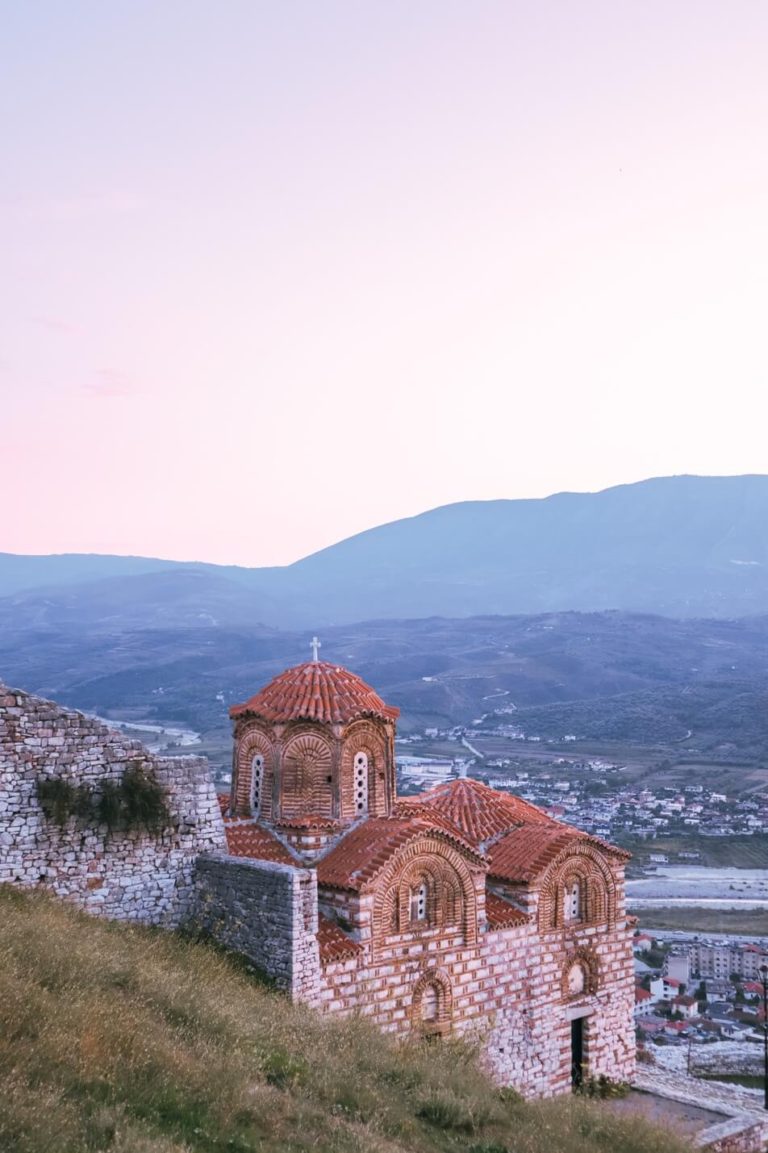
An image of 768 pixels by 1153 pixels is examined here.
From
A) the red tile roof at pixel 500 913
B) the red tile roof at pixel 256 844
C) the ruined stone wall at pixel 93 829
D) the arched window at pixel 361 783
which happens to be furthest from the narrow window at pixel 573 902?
the ruined stone wall at pixel 93 829

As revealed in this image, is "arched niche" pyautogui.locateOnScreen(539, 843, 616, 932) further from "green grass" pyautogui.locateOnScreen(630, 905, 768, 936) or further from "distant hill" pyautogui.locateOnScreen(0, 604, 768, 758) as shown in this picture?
"distant hill" pyautogui.locateOnScreen(0, 604, 768, 758)

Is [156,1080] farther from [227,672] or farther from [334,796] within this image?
[227,672]

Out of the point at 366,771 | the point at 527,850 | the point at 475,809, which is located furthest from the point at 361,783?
the point at 527,850

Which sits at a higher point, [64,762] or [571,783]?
[64,762]

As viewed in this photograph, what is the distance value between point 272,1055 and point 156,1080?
158cm

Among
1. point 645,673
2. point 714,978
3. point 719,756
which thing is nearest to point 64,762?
point 714,978

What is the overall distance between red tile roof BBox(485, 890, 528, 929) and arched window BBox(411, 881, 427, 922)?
1.16 m

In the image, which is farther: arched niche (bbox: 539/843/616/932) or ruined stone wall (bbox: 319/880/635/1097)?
arched niche (bbox: 539/843/616/932)

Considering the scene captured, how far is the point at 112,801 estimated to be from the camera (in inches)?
460

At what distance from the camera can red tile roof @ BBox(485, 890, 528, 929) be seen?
1441cm

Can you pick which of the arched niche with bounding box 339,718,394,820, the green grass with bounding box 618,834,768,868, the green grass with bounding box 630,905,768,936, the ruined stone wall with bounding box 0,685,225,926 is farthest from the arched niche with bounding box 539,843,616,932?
the green grass with bounding box 618,834,768,868

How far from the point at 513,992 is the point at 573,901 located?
6.58ft

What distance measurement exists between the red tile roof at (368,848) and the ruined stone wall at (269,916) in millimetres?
1383

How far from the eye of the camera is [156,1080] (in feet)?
22.7
